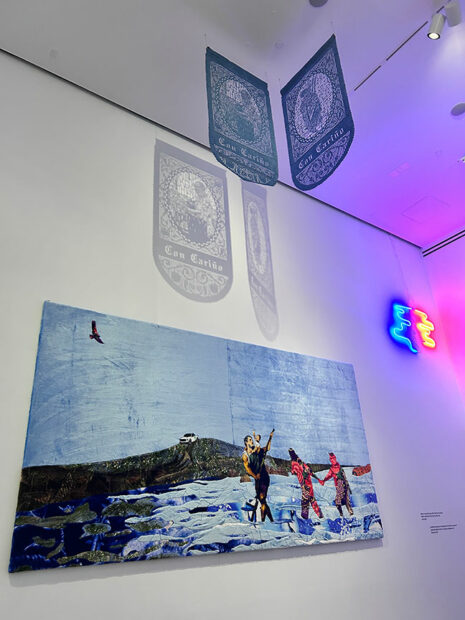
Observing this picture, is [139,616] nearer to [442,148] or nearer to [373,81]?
[373,81]

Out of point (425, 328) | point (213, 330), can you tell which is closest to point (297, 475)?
point (213, 330)

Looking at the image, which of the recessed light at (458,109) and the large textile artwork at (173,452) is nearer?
the large textile artwork at (173,452)

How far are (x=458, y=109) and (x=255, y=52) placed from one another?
1876 mm

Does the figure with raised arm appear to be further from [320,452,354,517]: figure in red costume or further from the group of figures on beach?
[320,452,354,517]: figure in red costume

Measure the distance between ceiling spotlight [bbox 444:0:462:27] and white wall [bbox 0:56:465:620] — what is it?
1.95 metres

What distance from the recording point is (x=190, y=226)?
365 centimetres

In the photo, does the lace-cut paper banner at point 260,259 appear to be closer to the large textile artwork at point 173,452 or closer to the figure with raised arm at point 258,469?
the large textile artwork at point 173,452

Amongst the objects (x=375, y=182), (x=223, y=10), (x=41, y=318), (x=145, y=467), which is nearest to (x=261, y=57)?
(x=223, y=10)

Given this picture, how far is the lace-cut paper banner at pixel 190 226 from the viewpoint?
3.47 meters

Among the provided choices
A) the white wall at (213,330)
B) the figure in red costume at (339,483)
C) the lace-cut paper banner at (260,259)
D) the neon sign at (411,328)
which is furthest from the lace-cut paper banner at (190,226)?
the neon sign at (411,328)

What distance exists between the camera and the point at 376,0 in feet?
10.2

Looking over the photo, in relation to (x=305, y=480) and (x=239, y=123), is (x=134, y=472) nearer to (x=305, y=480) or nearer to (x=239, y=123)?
(x=305, y=480)

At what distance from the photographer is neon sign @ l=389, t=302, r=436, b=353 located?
16.3ft

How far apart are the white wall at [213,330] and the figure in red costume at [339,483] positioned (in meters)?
0.31
